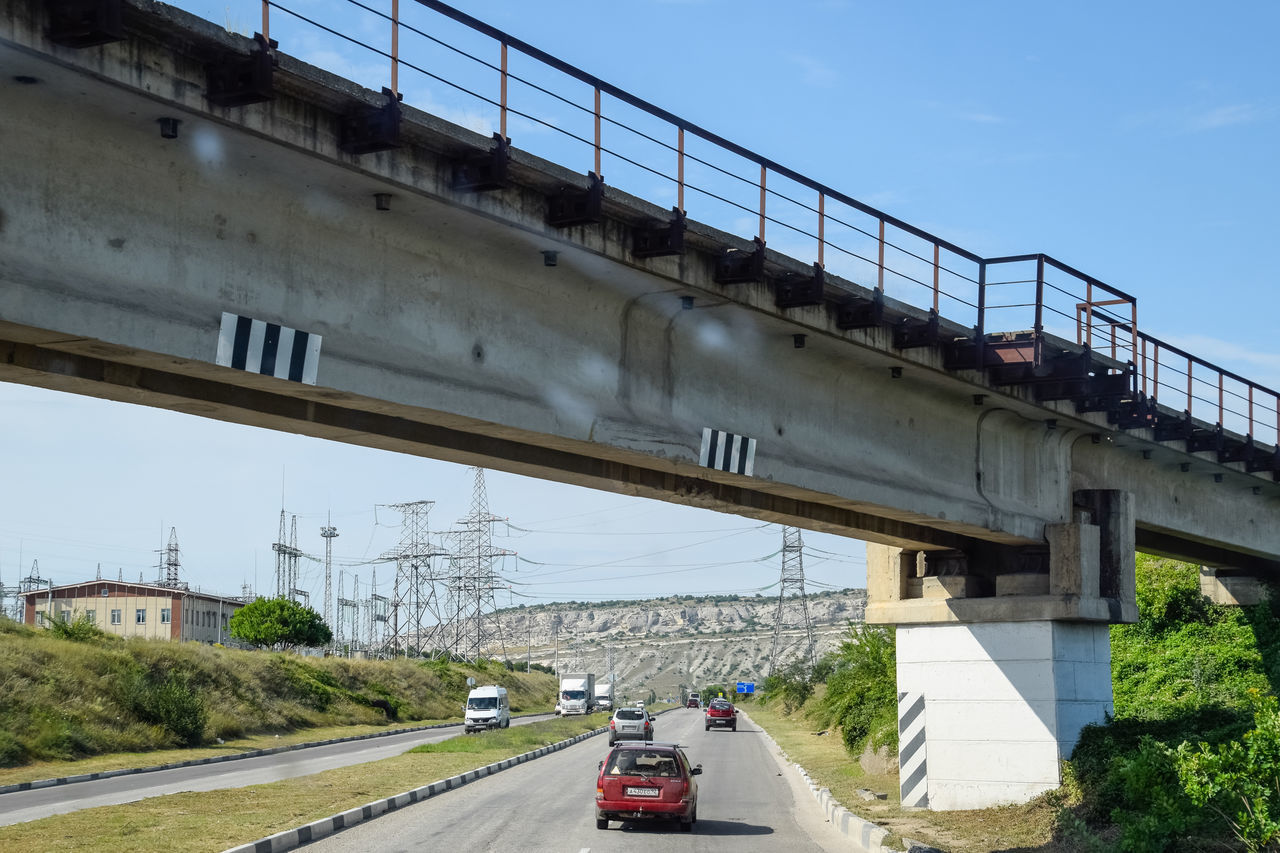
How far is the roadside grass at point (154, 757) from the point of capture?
3247cm

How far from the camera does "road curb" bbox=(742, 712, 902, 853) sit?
1731 centimetres

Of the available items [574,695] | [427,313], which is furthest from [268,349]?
[574,695]

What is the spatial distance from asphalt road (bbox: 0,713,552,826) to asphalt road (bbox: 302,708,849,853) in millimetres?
5937

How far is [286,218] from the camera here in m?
10.9

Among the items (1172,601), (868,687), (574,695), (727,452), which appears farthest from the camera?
(574,695)

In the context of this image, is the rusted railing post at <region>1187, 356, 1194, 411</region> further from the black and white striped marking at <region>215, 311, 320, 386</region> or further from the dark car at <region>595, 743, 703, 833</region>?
the black and white striped marking at <region>215, 311, 320, 386</region>

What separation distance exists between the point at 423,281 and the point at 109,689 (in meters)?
36.2

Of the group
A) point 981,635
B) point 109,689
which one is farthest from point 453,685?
point 981,635

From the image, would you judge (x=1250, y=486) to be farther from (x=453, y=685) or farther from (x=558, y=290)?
(x=453, y=685)

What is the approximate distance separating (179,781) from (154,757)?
9041 millimetres

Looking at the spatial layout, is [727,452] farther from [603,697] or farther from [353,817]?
[603,697]

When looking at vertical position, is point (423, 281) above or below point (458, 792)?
above

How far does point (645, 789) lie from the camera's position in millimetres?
20062

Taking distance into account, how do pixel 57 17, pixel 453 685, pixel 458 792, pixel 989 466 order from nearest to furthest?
pixel 57 17 → pixel 989 466 → pixel 458 792 → pixel 453 685
